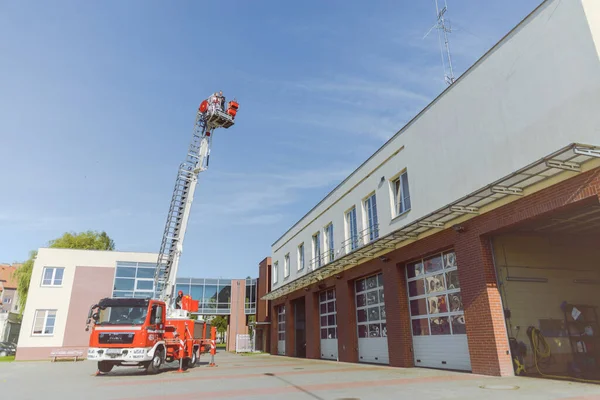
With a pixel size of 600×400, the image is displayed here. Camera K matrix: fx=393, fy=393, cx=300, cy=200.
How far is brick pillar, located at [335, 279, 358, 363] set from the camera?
62.3 feet

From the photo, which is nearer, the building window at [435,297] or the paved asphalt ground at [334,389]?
the paved asphalt ground at [334,389]

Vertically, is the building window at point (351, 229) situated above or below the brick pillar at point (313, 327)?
above

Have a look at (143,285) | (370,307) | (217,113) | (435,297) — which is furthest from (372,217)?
(143,285)

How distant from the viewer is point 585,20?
347 inches

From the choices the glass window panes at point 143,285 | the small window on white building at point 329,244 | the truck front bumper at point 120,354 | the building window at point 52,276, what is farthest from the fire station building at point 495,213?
the building window at point 52,276

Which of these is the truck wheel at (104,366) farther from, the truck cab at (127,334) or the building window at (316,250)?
the building window at (316,250)

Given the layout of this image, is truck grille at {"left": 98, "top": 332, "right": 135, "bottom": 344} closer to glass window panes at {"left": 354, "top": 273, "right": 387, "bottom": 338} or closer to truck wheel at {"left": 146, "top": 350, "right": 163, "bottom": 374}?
truck wheel at {"left": 146, "top": 350, "right": 163, "bottom": 374}

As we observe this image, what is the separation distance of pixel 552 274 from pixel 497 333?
11.7 ft

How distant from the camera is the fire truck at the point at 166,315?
1445cm

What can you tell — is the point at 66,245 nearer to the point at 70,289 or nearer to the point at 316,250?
the point at 70,289

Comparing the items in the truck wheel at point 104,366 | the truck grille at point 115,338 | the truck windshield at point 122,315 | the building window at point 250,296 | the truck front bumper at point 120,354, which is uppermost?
the building window at point 250,296

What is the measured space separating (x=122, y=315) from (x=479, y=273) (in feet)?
41.7

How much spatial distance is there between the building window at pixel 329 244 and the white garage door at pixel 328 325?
1911mm

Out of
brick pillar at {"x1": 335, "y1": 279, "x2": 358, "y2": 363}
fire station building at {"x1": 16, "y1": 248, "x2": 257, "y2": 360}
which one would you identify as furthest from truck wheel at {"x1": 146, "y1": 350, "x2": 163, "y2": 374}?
fire station building at {"x1": 16, "y1": 248, "x2": 257, "y2": 360}
